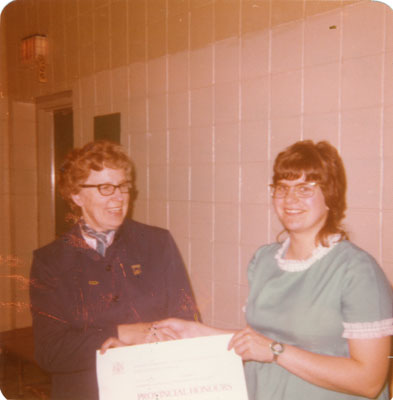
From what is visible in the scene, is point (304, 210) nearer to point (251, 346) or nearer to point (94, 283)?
point (251, 346)

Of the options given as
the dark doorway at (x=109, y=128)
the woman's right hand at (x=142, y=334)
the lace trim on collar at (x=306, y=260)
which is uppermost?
the dark doorway at (x=109, y=128)

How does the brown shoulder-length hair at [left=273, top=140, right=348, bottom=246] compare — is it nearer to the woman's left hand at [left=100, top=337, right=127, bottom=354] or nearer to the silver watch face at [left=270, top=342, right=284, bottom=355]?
the silver watch face at [left=270, top=342, right=284, bottom=355]

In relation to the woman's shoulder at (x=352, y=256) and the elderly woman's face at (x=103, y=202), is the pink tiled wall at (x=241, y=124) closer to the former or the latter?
the woman's shoulder at (x=352, y=256)

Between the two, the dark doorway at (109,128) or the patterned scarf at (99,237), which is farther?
the dark doorway at (109,128)

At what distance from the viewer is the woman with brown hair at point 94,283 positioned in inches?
43.8

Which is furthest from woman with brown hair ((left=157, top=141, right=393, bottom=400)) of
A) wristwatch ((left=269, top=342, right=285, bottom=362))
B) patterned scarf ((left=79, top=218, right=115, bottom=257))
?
patterned scarf ((left=79, top=218, right=115, bottom=257))

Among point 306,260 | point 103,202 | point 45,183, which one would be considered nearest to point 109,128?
point 45,183

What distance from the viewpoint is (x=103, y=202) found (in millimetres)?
1173

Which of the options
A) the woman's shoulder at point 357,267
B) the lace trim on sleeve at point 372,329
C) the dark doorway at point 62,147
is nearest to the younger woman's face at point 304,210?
the woman's shoulder at point 357,267

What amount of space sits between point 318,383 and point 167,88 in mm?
1154

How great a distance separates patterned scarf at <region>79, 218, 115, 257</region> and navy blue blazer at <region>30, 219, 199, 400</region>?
0.02 m

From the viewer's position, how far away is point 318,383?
0.94 m

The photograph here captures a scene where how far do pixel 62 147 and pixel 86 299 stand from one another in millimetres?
656

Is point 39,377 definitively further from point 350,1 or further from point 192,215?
point 350,1
